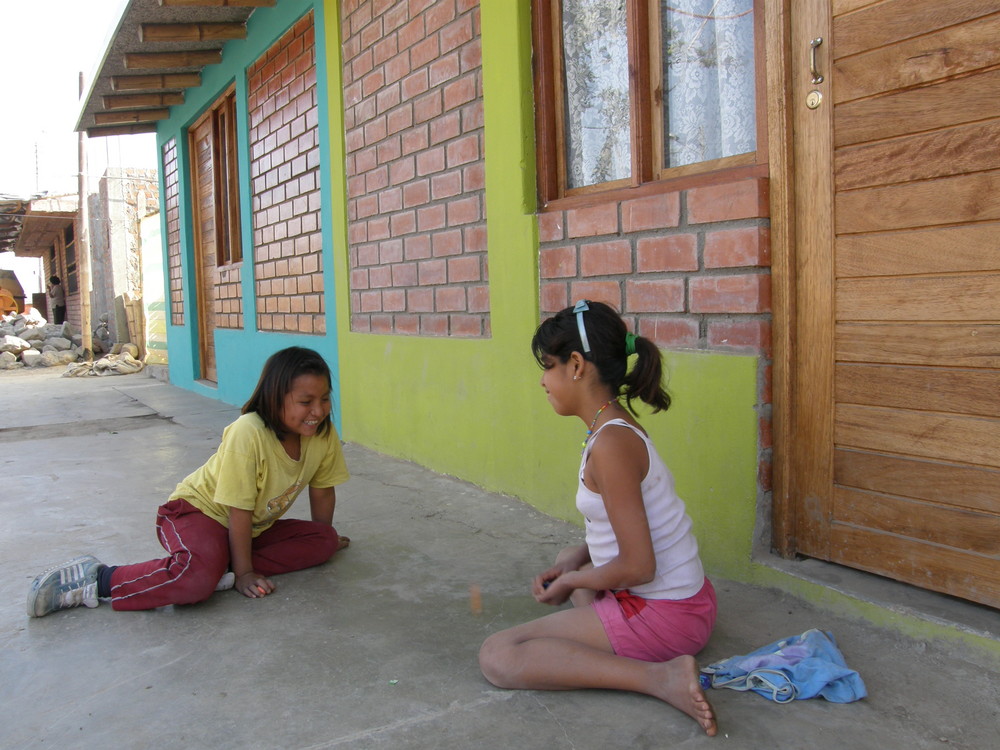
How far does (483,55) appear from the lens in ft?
11.9

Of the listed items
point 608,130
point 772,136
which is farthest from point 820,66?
point 608,130

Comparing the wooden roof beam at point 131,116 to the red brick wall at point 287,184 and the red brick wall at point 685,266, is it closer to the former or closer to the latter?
the red brick wall at point 287,184

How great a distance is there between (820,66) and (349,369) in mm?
3509

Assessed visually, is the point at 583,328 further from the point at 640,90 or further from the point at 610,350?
the point at 640,90

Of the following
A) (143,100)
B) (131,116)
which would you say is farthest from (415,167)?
(131,116)

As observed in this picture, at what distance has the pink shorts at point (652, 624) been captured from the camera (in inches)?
76.9

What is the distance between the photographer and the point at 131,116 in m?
9.52

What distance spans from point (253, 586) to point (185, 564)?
24 cm

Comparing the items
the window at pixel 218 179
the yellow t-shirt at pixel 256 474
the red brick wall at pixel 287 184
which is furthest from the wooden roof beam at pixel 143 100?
the yellow t-shirt at pixel 256 474

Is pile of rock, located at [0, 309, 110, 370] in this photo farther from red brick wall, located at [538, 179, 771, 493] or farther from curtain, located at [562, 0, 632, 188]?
red brick wall, located at [538, 179, 771, 493]

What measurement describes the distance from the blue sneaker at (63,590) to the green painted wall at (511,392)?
1.75 m

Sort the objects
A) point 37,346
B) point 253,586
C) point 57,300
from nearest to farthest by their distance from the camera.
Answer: point 253,586 → point 37,346 → point 57,300

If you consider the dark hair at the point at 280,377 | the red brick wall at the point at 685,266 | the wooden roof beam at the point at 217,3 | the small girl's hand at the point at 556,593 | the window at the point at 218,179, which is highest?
the wooden roof beam at the point at 217,3

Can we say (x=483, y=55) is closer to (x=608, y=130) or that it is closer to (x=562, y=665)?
(x=608, y=130)
